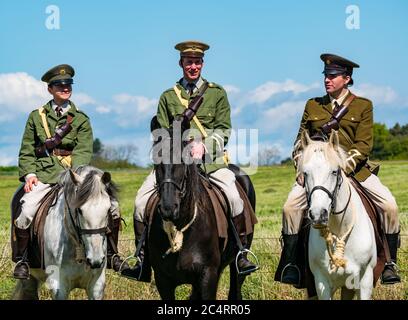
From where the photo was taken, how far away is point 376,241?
11641 mm

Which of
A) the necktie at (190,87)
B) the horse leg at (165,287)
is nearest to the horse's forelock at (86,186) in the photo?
the horse leg at (165,287)

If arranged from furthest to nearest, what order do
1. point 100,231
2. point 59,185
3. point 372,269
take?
point 59,185 → point 372,269 → point 100,231

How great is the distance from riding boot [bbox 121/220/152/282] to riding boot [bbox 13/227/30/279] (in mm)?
1275

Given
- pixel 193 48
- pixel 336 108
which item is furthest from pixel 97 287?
pixel 336 108

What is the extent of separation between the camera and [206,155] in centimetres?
1214

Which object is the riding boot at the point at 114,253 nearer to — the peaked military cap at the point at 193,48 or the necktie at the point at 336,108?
the peaked military cap at the point at 193,48

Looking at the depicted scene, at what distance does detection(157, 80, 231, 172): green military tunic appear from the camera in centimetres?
1220

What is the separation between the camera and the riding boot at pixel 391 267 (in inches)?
463

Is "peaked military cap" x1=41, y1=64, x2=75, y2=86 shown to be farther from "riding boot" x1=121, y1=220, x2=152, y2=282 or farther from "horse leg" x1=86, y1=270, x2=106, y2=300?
"horse leg" x1=86, y1=270, x2=106, y2=300

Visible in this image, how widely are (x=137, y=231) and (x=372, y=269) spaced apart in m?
3.03

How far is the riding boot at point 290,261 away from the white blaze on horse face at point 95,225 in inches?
94.5

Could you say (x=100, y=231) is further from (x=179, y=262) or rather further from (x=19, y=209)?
(x=19, y=209)
